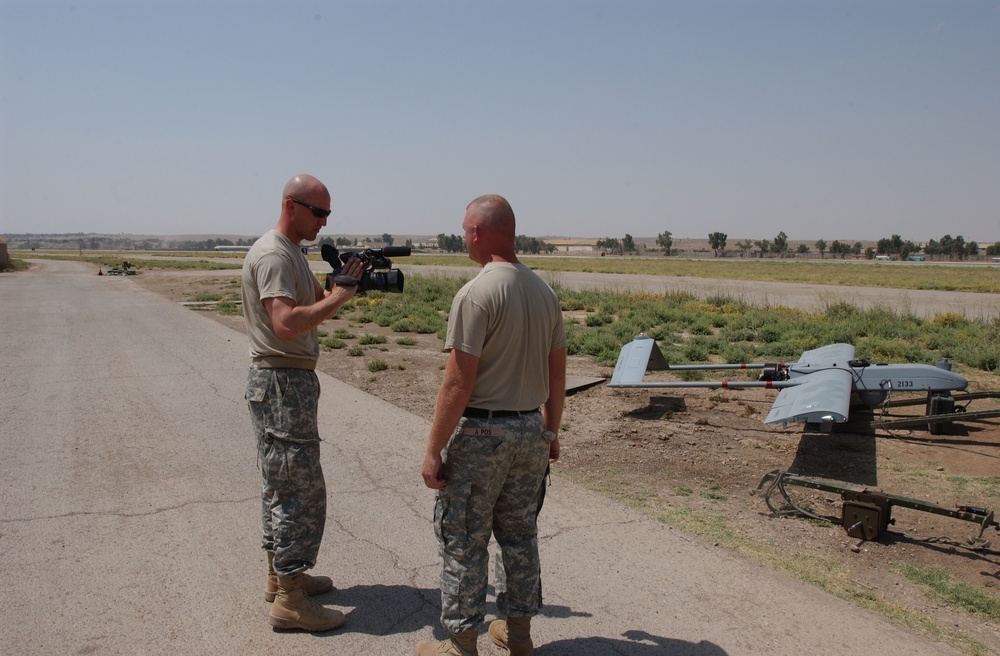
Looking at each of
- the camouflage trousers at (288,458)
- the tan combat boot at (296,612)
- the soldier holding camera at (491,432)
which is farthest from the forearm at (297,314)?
the tan combat boot at (296,612)

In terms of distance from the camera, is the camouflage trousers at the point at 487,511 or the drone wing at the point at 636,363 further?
the drone wing at the point at 636,363

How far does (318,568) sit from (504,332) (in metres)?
2.17

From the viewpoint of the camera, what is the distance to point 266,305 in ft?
10.9

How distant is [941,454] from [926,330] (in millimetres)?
9839

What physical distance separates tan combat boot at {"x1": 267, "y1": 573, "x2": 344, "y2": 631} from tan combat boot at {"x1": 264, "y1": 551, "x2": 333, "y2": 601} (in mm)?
133

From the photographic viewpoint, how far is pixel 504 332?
9.44 feet

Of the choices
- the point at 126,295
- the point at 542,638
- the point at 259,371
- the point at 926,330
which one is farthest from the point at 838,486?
the point at 126,295

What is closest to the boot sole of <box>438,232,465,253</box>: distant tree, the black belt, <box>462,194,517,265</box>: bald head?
the black belt

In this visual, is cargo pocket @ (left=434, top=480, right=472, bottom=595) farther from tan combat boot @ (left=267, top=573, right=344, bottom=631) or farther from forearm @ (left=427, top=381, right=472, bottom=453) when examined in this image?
tan combat boot @ (left=267, top=573, right=344, bottom=631)

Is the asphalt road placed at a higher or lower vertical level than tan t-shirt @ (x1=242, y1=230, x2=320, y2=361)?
lower

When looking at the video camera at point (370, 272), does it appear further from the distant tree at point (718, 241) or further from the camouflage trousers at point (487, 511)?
the distant tree at point (718, 241)

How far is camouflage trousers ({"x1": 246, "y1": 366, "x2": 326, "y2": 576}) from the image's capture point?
11.2 ft

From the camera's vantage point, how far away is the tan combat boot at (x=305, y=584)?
368cm

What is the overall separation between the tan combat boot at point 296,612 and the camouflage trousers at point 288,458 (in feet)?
0.28
